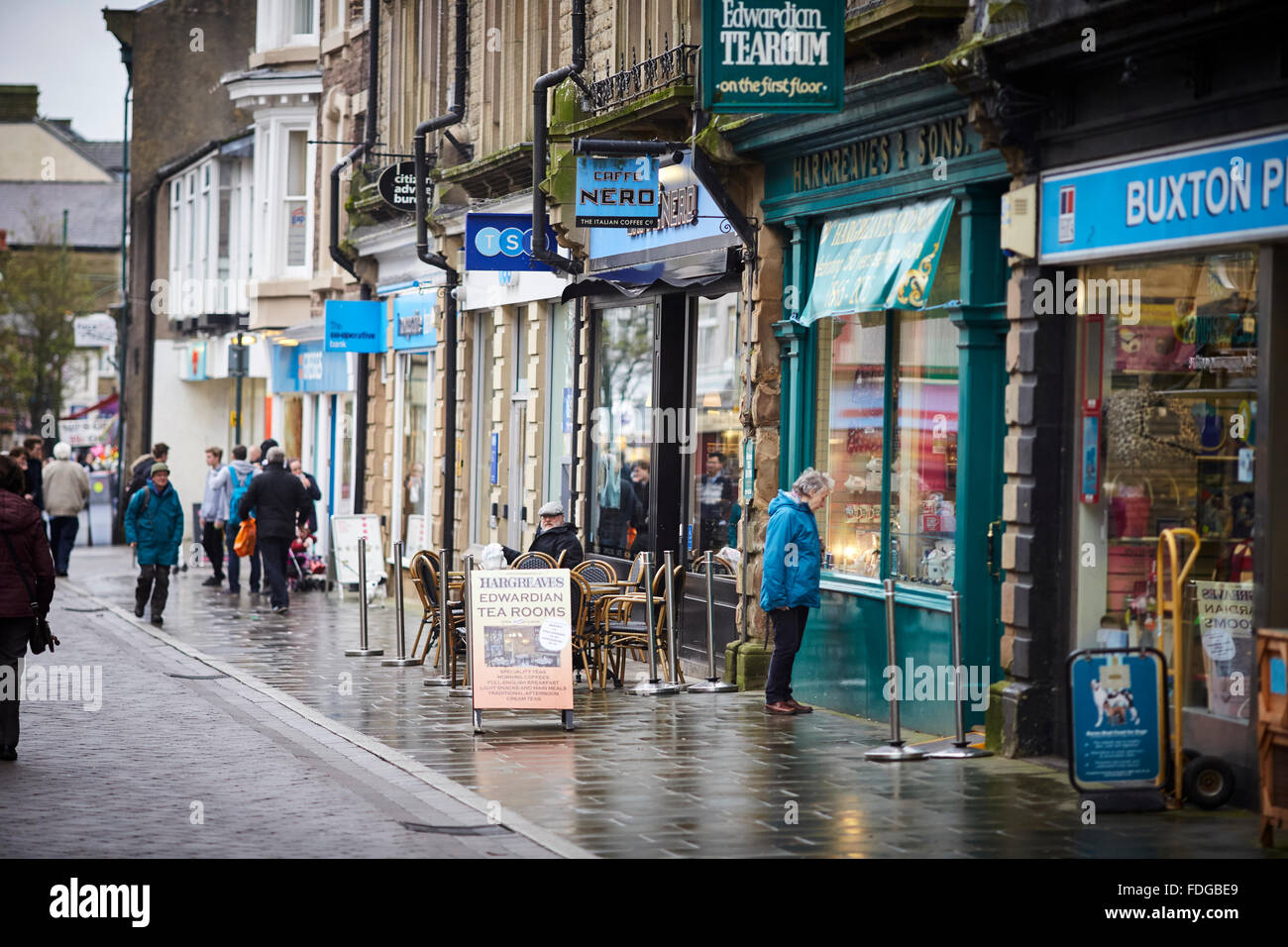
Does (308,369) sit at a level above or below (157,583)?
above

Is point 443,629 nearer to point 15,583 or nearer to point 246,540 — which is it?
point 15,583

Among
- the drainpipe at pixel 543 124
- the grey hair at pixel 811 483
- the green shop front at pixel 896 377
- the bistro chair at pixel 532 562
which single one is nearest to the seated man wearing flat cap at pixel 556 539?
the bistro chair at pixel 532 562

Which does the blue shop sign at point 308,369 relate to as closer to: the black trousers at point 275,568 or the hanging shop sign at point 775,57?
the black trousers at point 275,568

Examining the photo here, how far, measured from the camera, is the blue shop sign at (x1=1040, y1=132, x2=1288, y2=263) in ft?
32.7

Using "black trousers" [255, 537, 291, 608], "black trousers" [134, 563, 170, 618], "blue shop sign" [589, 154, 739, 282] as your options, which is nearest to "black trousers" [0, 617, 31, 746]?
"blue shop sign" [589, 154, 739, 282]

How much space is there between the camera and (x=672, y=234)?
18.1 m

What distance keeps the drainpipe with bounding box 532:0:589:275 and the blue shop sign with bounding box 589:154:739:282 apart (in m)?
0.61

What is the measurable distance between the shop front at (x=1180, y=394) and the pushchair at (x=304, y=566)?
17.4 m

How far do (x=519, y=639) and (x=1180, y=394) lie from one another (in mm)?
4798

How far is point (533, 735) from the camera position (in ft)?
43.0

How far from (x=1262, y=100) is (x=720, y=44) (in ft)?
13.7

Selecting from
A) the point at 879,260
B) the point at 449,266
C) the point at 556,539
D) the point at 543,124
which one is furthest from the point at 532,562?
the point at 449,266

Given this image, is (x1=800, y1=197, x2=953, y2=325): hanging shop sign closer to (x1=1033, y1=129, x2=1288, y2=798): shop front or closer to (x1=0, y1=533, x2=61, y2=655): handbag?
(x1=1033, y1=129, x2=1288, y2=798): shop front
